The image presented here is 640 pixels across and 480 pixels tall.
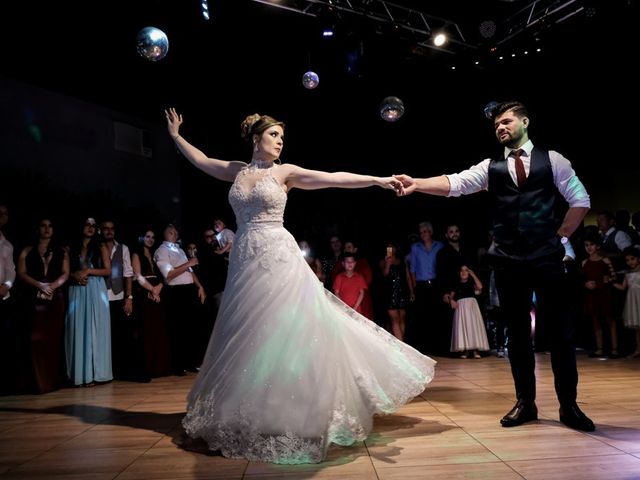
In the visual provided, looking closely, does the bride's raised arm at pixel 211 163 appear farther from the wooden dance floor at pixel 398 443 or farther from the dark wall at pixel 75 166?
the dark wall at pixel 75 166

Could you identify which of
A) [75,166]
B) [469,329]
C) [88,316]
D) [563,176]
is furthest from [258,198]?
[75,166]

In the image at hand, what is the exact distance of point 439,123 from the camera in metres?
9.25

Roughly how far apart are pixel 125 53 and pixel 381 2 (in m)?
4.20

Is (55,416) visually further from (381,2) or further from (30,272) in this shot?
(381,2)

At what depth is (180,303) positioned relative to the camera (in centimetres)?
619

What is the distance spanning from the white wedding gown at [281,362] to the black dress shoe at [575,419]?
2.48 ft

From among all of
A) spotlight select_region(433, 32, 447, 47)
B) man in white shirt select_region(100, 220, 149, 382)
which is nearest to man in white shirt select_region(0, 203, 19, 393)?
man in white shirt select_region(100, 220, 149, 382)

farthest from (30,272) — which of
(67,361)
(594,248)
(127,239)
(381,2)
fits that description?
(594,248)

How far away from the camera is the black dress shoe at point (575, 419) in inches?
116

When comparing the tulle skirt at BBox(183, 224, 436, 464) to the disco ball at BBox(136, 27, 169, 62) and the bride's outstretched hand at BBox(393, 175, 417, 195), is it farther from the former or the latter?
the disco ball at BBox(136, 27, 169, 62)

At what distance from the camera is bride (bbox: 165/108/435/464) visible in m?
2.64

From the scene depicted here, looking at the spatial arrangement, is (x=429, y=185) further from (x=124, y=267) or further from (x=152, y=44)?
(x=124, y=267)

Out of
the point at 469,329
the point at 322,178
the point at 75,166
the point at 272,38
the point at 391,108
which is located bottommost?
the point at 469,329

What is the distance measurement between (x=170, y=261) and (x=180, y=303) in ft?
1.59
